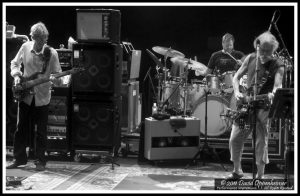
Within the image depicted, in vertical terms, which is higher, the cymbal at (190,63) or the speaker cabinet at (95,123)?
the cymbal at (190,63)

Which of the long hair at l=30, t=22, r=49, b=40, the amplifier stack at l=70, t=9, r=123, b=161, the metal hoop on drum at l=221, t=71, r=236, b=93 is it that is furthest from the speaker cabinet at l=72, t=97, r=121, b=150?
the metal hoop on drum at l=221, t=71, r=236, b=93

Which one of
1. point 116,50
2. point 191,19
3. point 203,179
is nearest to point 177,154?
point 203,179

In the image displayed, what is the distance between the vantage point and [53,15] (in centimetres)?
945

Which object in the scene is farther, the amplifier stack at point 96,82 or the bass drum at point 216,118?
the bass drum at point 216,118

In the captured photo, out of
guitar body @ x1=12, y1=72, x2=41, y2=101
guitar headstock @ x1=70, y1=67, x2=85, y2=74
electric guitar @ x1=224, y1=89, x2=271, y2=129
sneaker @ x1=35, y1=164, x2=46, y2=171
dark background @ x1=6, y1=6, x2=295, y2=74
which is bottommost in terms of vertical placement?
sneaker @ x1=35, y1=164, x2=46, y2=171

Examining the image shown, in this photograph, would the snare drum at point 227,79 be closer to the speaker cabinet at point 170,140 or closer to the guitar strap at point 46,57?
the speaker cabinet at point 170,140

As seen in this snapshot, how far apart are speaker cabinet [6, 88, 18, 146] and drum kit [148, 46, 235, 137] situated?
222 cm

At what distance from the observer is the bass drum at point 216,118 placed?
759 cm

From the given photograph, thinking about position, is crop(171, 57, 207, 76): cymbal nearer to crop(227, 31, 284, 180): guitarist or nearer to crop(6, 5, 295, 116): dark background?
crop(6, 5, 295, 116): dark background

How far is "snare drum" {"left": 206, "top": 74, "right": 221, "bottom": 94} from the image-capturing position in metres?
7.60

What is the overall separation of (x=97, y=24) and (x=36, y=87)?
1245 mm

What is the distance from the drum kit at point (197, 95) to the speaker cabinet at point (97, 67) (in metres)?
0.90

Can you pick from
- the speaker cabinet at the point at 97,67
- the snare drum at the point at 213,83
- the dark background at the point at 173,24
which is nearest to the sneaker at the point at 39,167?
the speaker cabinet at the point at 97,67

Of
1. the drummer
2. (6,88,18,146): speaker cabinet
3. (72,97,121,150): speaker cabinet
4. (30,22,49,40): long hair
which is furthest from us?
the drummer
